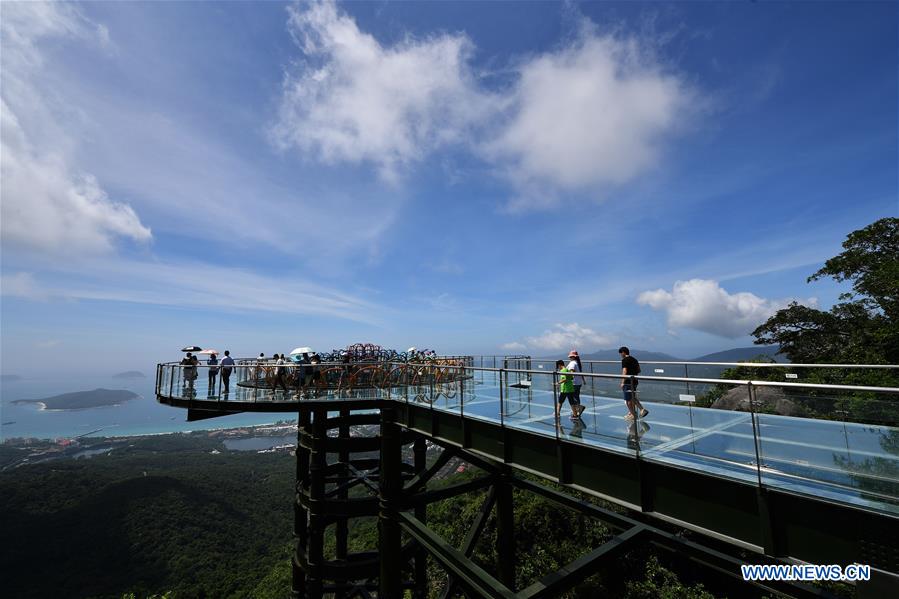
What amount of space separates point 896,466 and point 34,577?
338ft

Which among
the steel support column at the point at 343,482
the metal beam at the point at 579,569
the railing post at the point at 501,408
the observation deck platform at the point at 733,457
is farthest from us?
the steel support column at the point at 343,482

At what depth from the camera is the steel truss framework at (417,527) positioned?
27.0 ft

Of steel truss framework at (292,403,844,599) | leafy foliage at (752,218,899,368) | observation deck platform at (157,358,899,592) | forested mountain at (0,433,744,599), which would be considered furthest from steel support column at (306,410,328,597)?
leafy foliage at (752,218,899,368)

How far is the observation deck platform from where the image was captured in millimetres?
4285

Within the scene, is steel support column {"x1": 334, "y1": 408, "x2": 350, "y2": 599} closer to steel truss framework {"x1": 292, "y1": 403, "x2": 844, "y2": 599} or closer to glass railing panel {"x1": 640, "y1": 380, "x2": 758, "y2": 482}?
steel truss framework {"x1": 292, "y1": 403, "x2": 844, "y2": 599}

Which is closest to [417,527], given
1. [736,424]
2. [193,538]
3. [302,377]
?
[302,377]

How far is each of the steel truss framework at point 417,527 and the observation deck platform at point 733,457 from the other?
1.41 m

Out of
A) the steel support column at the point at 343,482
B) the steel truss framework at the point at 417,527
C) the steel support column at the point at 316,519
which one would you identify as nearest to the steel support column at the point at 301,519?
the steel truss framework at the point at 417,527

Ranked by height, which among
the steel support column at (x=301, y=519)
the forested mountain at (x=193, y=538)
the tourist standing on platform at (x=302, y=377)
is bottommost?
the forested mountain at (x=193, y=538)

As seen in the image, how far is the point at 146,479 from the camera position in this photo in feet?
320

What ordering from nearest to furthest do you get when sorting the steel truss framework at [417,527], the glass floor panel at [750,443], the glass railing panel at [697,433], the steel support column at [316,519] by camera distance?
A: the glass floor panel at [750,443] < the glass railing panel at [697,433] < the steel truss framework at [417,527] < the steel support column at [316,519]

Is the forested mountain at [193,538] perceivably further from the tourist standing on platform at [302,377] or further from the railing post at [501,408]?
the tourist standing on platform at [302,377]

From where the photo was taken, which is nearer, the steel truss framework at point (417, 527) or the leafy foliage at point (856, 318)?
the steel truss framework at point (417, 527)

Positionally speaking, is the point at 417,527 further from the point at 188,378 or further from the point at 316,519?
the point at 188,378
